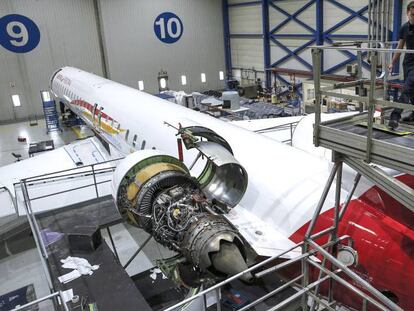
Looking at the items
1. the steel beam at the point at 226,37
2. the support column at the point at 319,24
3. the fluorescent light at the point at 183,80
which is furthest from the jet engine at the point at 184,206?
the steel beam at the point at 226,37

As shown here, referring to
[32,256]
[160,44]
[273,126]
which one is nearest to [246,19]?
[160,44]

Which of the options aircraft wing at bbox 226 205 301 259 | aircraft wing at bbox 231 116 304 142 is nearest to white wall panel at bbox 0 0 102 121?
aircraft wing at bbox 231 116 304 142

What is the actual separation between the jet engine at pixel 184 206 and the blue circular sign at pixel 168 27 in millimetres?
32286

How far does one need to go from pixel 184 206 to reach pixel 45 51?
102 ft

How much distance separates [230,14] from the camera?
41438 millimetres

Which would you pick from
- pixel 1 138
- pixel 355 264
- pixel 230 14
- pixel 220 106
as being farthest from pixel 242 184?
pixel 230 14

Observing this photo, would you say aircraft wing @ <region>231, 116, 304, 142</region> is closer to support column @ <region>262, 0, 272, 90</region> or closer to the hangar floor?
the hangar floor

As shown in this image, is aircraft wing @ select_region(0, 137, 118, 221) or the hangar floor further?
aircraft wing @ select_region(0, 137, 118, 221)

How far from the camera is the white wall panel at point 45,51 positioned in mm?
33094

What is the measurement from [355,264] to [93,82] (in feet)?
55.4

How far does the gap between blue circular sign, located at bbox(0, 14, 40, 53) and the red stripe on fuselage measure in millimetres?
32054

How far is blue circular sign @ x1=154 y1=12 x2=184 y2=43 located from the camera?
3816 cm

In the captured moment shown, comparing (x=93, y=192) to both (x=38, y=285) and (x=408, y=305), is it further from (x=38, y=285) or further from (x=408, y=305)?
(x=408, y=305)

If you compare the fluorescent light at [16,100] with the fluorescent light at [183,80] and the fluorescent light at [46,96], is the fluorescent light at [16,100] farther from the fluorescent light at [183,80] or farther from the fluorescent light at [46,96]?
the fluorescent light at [183,80]
